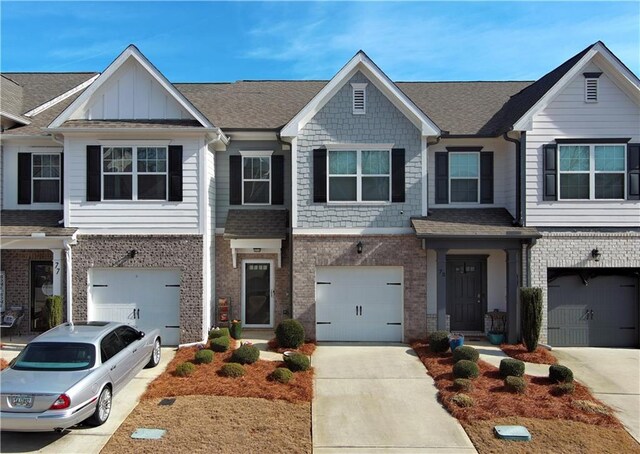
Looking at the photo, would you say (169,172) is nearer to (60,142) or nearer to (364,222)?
(60,142)

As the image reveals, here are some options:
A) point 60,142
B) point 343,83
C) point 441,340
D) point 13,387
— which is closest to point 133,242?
point 60,142

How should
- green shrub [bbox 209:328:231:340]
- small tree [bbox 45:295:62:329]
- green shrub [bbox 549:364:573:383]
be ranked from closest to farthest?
green shrub [bbox 549:364:573:383] → small tree [bbox 45:295:62:329] → green shrub [bbox 209:328:231:340]

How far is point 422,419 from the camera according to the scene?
8953mm

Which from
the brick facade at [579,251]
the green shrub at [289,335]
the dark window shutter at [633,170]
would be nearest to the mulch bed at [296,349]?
the green shrub at [289,335]

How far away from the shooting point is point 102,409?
8477mm

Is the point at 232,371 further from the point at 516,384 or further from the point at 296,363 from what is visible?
the point at 516,384

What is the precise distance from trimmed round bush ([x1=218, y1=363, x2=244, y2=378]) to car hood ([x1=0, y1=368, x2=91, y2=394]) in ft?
10.8

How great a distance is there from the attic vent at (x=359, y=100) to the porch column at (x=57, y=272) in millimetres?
9989

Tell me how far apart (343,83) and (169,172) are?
234 inches

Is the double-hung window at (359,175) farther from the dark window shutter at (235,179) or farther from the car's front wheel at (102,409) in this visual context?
the car's front wheel at (102,409)

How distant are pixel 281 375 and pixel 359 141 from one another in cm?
740

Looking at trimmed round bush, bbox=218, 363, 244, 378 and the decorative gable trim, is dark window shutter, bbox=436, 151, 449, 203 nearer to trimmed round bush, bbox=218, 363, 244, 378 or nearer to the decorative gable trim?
the decorative gable trim

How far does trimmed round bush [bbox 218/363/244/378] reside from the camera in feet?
35.4

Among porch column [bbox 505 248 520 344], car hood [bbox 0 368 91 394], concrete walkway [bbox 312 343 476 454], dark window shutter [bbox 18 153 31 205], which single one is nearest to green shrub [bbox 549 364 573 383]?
concrete walkway [bbox 312 343 476 454]
